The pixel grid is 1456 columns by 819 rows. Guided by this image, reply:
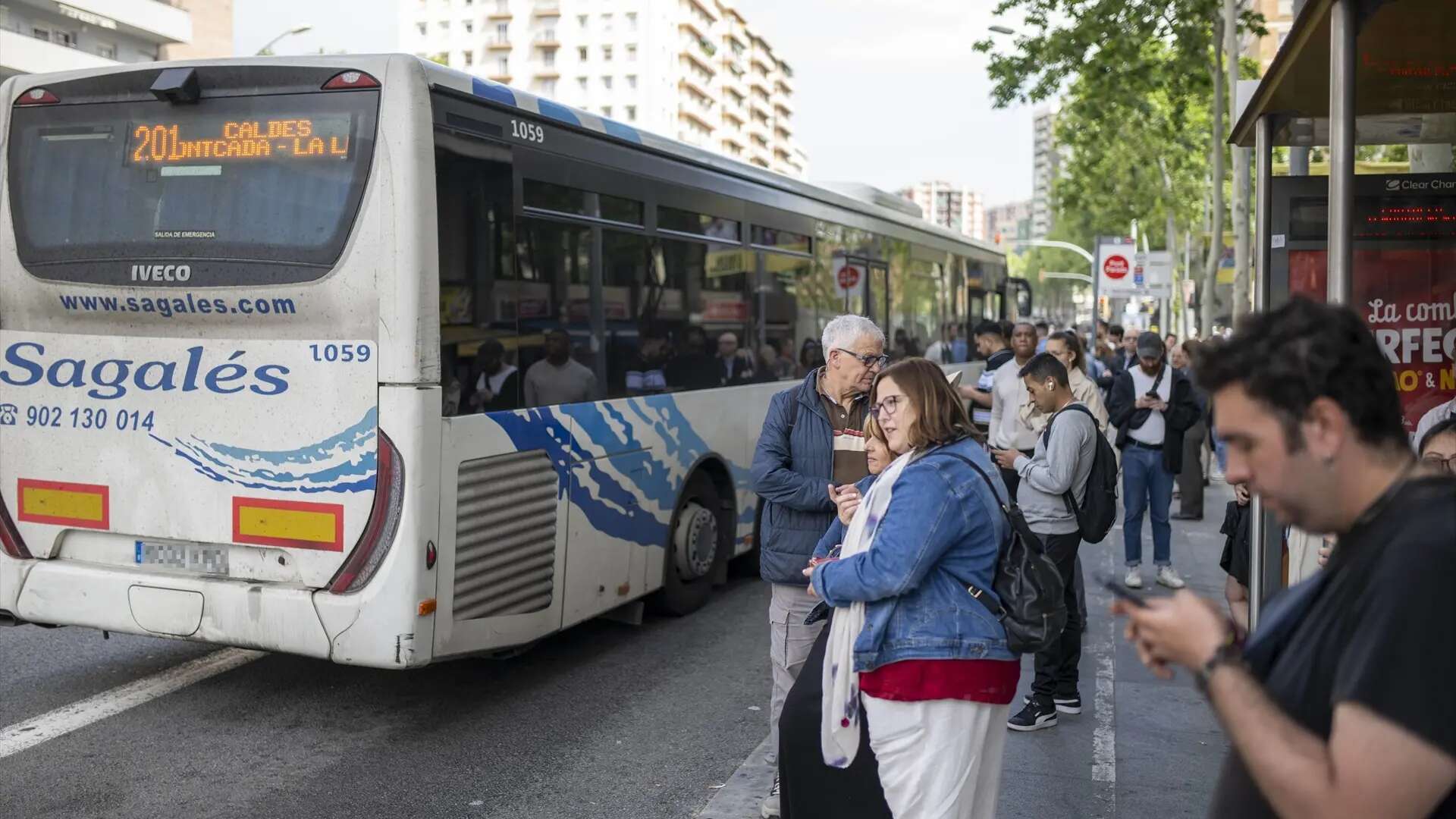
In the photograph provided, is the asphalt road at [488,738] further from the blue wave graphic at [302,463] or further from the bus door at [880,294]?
the bus door at [880,294]

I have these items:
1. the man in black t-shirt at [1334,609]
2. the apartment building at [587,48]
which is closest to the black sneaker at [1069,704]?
the man in black t-shirt at [1334,609]

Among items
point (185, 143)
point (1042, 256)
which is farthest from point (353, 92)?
point (1042, 256)

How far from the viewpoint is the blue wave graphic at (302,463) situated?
5.77 m

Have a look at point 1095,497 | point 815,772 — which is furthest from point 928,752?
point 1095,497

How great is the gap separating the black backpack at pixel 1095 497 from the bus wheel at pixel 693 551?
276 cm

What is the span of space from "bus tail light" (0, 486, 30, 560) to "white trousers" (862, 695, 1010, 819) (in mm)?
4632

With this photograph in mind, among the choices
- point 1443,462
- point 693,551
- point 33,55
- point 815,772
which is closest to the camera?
point 815,772

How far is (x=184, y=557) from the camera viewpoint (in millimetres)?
6070

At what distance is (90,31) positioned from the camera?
151 feet

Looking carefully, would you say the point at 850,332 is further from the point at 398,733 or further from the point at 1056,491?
the point at 398,733

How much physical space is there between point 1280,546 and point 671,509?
3.56 m

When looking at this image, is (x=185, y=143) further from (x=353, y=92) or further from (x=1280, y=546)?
(x=1280, y=546)

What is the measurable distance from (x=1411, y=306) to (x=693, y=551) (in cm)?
424

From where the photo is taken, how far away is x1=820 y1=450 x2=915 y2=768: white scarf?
3.52m
